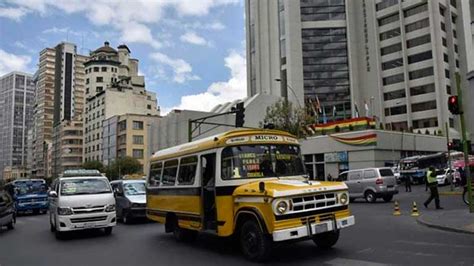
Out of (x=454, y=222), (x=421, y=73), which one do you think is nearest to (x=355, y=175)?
(x=454, y=222)

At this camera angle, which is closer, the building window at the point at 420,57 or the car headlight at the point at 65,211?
the car headlight at the point at 65,211

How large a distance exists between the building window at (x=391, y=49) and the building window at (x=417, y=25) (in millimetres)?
2935

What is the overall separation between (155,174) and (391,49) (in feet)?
244

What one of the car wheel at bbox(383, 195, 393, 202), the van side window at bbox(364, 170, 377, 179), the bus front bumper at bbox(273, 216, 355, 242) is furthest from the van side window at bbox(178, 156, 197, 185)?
the car wheel at bbox(383, 195, 393, 202)

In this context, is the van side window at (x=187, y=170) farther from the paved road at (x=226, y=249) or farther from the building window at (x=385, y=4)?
the building window at (x=385, y=4)

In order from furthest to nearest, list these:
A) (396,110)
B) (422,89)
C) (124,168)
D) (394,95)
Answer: (394,95) < (396,110) < (124,168) < (422,89)

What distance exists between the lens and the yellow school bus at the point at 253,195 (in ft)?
27.6

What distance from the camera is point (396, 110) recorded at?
78.4 m

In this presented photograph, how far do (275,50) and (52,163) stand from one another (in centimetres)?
7562

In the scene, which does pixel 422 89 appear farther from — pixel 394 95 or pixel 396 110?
pixel 396 110

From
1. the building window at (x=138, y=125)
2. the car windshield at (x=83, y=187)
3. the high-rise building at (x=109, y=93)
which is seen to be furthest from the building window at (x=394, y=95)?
the car windshield at (x=83, y=187)

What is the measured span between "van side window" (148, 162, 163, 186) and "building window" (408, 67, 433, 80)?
229ft

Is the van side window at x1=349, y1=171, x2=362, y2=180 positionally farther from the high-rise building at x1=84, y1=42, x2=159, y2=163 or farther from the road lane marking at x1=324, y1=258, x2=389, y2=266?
the high-rise building at x1=84, y1=42, x2=159, y2=163

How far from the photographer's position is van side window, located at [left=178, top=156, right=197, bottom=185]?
1111 cm
